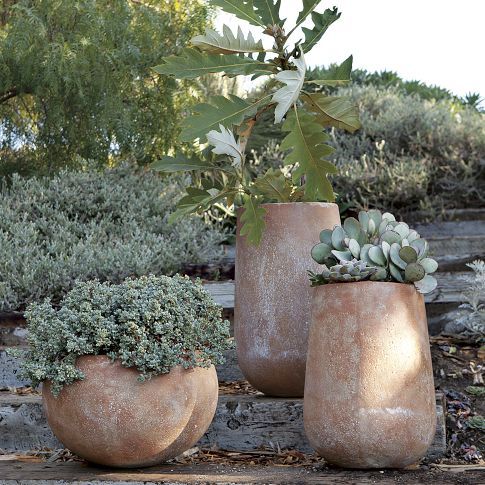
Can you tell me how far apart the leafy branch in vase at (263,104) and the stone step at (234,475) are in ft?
2.73

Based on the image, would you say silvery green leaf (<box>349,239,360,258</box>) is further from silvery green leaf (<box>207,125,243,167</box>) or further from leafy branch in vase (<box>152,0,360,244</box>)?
silvery green leaf (<box>207,125,243,167</box>)

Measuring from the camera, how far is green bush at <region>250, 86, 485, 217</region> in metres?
5.86

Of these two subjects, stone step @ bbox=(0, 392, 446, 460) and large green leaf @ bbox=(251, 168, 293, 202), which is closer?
stone step @ bbox=(0, 392, 446, 460)

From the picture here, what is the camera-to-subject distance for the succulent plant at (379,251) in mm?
2594

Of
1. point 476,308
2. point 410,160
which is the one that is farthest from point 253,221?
point 410,160

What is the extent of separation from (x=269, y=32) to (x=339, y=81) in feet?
1.05

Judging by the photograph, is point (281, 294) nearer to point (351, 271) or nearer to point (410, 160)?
point (351, 271)

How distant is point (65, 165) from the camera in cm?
556

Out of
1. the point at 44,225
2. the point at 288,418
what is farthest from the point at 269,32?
the point at 44,225

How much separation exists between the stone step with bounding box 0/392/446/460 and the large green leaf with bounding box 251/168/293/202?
0.79 m

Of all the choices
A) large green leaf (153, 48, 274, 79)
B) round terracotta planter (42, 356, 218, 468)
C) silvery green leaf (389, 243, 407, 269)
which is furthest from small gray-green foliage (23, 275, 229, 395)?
→ large green leaf (153, 48, 274, 79)

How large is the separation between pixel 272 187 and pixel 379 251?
66 cm

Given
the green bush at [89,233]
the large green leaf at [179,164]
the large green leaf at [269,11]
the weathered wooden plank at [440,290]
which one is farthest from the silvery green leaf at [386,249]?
the green bush at [89,233]

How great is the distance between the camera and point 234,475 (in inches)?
99.4
